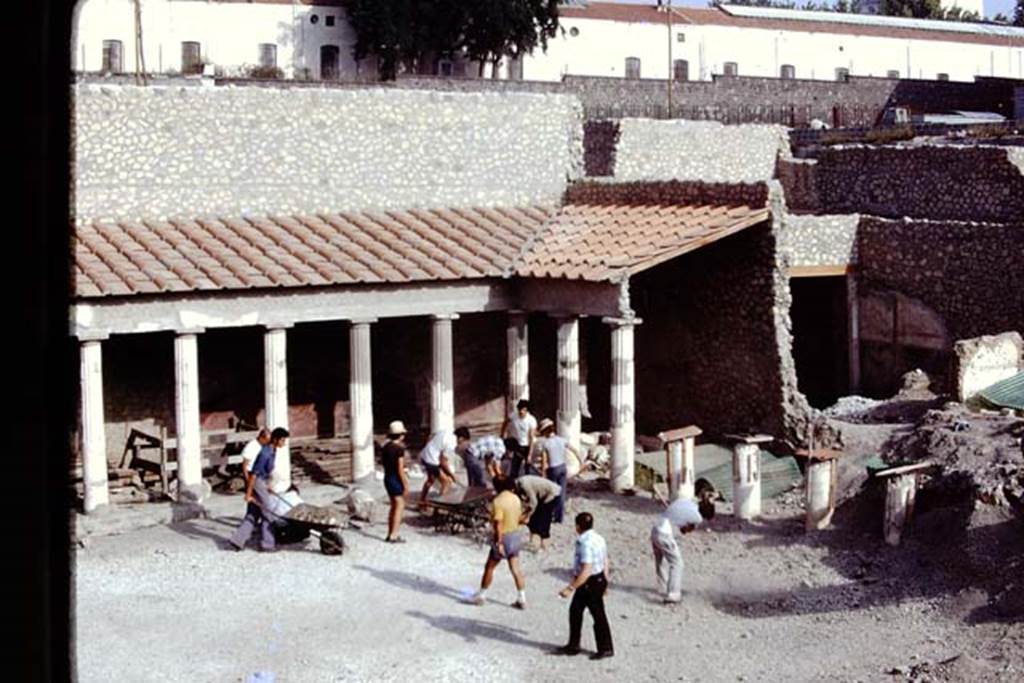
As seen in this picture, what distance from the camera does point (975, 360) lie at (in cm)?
2222

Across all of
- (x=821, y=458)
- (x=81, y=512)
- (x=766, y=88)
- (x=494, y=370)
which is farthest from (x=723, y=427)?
(x=766, y=88)

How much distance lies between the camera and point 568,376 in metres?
20.6

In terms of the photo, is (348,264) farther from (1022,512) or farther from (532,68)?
(532,68)

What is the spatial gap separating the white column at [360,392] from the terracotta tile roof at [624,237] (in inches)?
97.4

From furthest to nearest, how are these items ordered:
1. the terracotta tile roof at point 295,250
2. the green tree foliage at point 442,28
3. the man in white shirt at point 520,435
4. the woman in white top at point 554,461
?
1. the green tree foliage at point 442,28
2. the terracotta tile roof at point 295,250
3. the man in white shirt at point 520,435
4. the woman in white top at point 554,461

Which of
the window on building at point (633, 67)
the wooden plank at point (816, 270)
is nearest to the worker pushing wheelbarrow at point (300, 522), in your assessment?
the wooden plank at point (816, 270)

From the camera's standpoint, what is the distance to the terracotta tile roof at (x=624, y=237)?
65.3ft

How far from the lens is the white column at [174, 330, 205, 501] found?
1861cm

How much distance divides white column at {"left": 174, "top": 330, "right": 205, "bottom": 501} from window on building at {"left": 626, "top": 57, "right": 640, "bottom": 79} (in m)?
44.1

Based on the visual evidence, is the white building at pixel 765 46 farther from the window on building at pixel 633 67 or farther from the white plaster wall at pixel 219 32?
the white plaster wall at pixel 219 32

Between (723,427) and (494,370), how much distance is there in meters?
3.55

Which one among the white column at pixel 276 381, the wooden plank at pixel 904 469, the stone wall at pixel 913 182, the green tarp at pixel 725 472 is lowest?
the green tarp at pixel 725 472

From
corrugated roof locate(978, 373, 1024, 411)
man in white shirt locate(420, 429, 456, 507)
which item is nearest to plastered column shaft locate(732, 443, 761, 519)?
man in white shirt locate(420, 429, 456, 507)

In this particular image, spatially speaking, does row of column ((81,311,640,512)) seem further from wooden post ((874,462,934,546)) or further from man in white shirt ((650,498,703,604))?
man in white shirt ((650,498,703,604))
